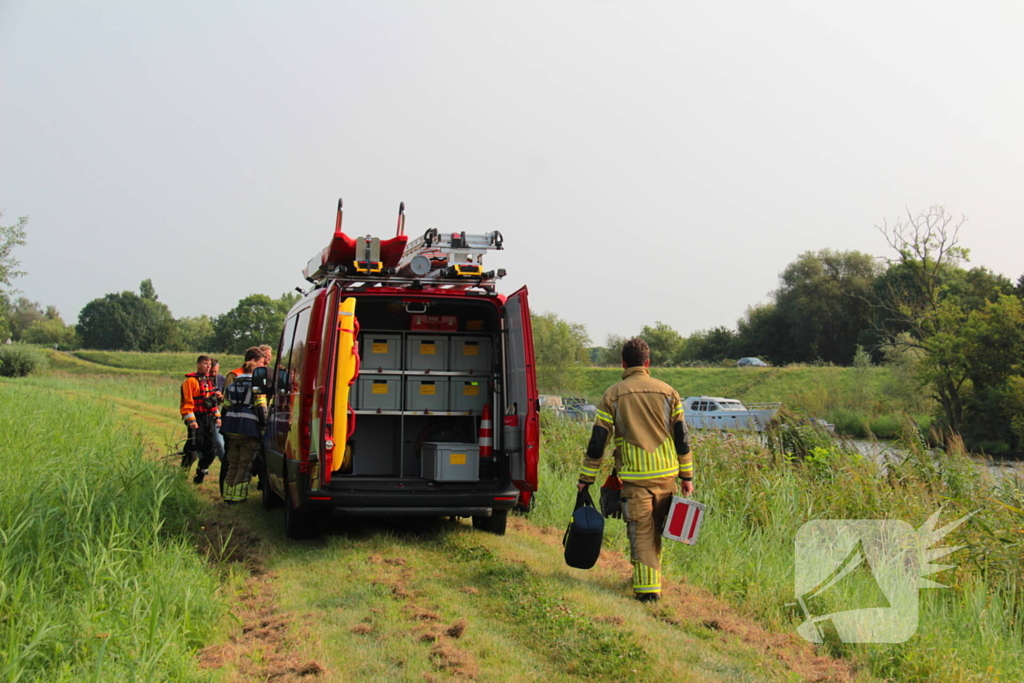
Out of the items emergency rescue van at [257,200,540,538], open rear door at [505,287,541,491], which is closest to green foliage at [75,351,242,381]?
emergency rescue van at [257,200,540,538]

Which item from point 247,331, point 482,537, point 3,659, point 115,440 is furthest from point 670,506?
point 247,331

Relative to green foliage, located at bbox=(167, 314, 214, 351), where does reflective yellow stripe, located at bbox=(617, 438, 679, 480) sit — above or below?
below

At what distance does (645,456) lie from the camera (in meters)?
5.64

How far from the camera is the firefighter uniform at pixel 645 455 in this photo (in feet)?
18.3

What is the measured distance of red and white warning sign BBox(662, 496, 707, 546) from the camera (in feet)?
17.8

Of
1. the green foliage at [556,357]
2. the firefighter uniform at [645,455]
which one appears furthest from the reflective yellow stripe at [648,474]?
the green foliage at [556,357]

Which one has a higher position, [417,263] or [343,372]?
[417,263]

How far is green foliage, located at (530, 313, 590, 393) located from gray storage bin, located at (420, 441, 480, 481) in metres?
33.9

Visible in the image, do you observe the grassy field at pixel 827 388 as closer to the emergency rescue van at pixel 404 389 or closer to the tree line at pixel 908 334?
the tree line at pixel 908 334

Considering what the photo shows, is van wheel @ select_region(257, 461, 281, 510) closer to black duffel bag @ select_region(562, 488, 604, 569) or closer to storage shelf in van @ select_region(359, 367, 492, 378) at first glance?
storage shelf in van @ select_region(359, 367, 492, 378)

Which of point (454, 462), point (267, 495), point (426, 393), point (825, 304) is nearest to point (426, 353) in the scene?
point (426, 393)

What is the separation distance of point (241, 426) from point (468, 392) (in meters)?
2.71

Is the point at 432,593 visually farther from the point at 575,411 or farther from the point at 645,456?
the point at 575,411

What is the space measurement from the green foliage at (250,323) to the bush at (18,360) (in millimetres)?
53704
